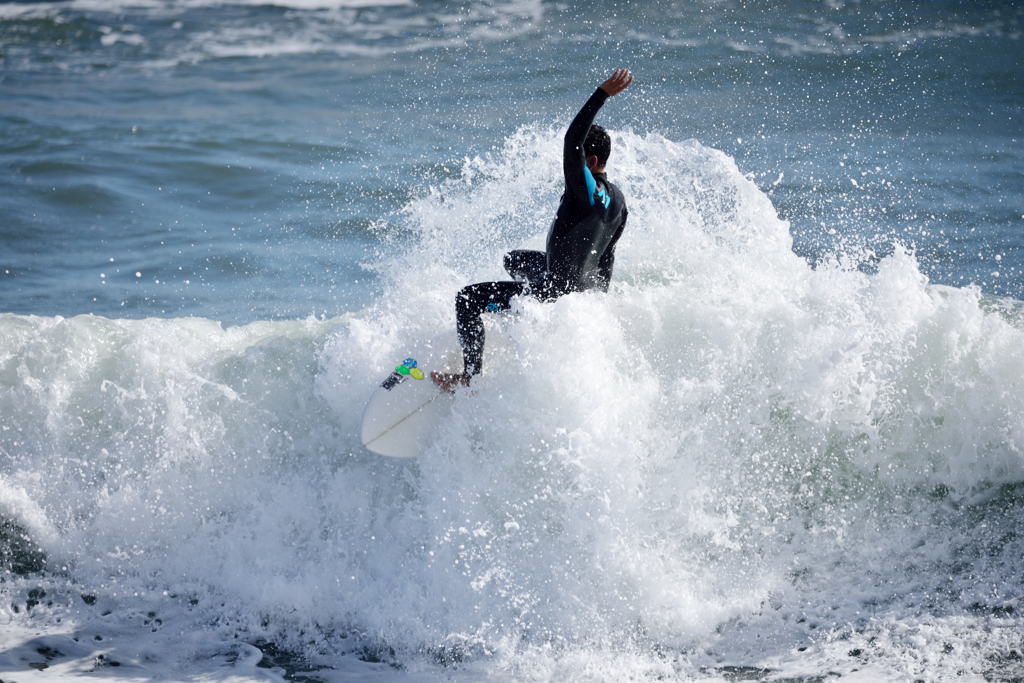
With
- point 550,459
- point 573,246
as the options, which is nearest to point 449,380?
point 550,459

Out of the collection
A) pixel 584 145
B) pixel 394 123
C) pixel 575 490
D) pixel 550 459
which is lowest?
pixel 575 490

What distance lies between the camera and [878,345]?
515 cm

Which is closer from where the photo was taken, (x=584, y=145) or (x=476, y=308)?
(x=584, y=145)

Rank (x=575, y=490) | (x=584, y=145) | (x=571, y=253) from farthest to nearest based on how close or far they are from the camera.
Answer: (x=575, y=490), (x=571, y=253), (x=584, y=145)

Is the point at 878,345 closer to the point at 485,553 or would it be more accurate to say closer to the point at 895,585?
the point at 895,585

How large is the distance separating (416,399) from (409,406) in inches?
2.3

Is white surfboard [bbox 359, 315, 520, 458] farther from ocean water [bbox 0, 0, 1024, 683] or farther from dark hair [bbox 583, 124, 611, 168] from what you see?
dark hair [bbox 583, 124, 611, 168]

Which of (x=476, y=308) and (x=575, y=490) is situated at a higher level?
(x=476, y=308)

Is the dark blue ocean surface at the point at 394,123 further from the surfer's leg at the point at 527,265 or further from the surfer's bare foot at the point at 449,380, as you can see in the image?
the surfer's leg at the point at 527,265

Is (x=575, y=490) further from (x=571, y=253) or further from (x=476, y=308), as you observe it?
(x=571, y=253)

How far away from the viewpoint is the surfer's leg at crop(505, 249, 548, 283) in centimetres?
471

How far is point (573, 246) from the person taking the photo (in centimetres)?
443

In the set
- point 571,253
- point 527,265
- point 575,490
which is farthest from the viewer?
point 527,265

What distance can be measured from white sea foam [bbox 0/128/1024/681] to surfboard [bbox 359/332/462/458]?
13cm
